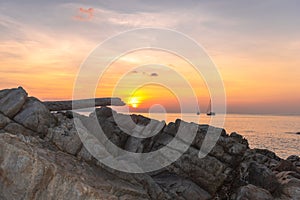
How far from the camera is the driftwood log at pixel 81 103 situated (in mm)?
25969

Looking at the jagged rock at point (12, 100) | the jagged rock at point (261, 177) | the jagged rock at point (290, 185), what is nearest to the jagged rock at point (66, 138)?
the jagged rock at point (12, 100)

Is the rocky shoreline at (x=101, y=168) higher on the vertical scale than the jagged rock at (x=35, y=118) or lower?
lower

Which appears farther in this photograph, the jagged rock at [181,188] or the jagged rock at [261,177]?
the jagged rock at [261,177]

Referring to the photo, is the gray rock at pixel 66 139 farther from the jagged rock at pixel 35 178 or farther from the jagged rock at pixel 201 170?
the jagged rock at pixel 201 170

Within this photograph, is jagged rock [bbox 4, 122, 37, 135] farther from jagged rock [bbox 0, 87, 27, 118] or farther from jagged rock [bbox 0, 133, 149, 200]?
jagged rock [bbox 0, 133, 149, 200]

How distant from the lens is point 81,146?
56.2 feet

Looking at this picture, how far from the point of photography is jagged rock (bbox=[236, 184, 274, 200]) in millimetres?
18883

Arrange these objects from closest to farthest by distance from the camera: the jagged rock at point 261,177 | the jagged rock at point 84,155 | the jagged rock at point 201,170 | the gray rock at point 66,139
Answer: the jagged rock at point 84,155
the gray rock at point 66,139
the jagged rock at point 261,177
the jagged rock at point 201,170

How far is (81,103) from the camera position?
2877 cm

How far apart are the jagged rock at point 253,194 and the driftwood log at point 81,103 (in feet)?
51.4

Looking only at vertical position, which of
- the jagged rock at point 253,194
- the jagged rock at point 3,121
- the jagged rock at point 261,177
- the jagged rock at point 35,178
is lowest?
the jagged rock at point 253,194

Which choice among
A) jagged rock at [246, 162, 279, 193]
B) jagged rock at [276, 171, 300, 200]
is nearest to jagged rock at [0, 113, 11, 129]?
Answer: jagged rock at [246, 162, 279, 193]

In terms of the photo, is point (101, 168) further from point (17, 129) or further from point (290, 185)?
point (290, 185)

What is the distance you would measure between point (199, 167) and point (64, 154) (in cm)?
958
